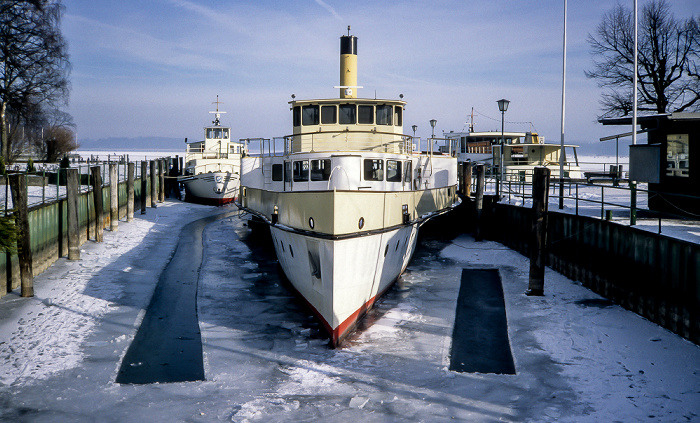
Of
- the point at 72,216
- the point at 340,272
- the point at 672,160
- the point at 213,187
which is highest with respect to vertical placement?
the point at 672,160

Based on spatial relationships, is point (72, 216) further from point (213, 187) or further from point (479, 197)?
point (213, 187)

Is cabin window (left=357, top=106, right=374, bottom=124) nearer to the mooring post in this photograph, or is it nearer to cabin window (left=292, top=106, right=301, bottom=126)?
cabin window (left=292, top=106, right=301, bottom=126)

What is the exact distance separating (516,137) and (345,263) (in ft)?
97.1

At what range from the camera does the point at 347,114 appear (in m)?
16.2

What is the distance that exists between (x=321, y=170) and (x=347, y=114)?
99.2 inches

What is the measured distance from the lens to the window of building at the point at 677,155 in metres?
16.0

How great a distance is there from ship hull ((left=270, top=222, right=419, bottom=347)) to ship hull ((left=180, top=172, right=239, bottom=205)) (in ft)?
71.7

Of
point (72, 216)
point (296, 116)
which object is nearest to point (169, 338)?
point (72, 216)

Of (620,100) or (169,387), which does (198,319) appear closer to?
(169,387)

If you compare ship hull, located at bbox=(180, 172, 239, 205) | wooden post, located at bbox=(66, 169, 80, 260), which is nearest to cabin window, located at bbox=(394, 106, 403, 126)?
wooden post, located at bbox=(66, 169, 80, 260)

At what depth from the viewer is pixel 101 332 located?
424 inches

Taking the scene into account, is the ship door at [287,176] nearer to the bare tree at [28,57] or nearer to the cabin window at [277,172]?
the cabin window at [277,172]

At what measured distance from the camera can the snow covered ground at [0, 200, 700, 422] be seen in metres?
7.80

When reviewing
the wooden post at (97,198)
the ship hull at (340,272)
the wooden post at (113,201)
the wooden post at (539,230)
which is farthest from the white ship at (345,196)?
the wooden post at (113,201)
